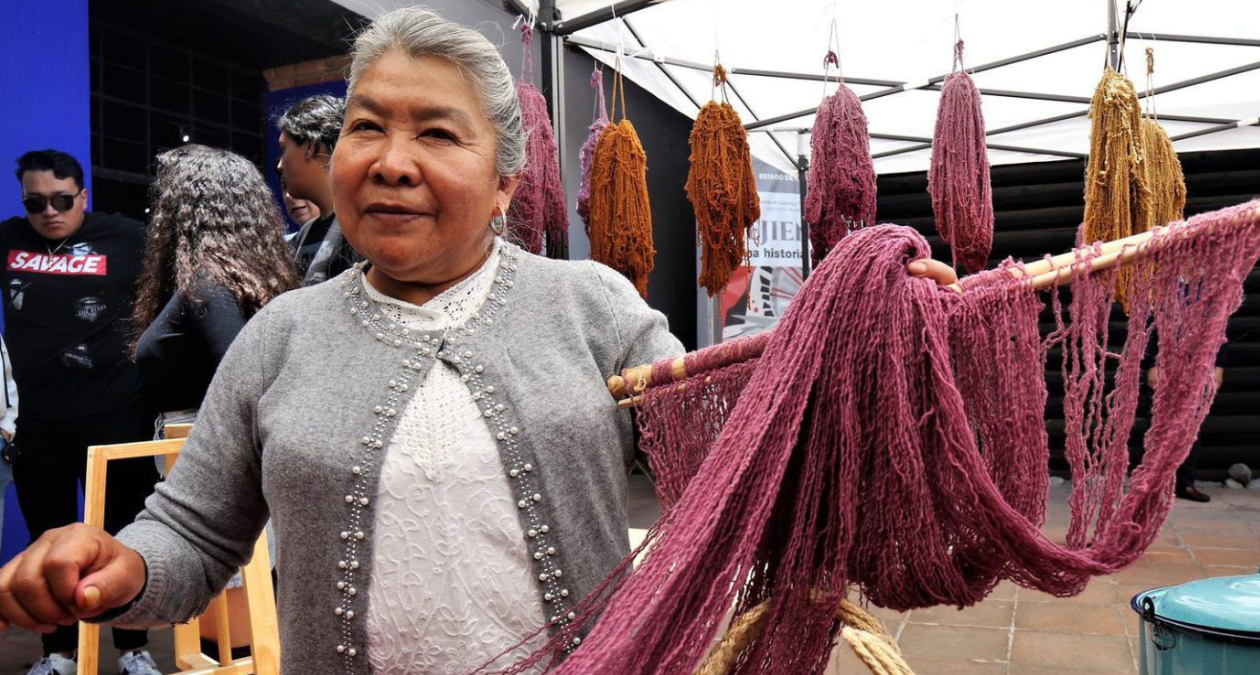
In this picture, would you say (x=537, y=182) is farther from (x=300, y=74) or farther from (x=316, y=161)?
(x=300, y=74)

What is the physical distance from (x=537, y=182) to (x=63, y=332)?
80.9 inches

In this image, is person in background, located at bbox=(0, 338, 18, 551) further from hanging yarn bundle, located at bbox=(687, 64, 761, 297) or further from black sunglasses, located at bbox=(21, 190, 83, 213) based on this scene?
hanging yarn bundle, located at bbox=(687, 64, 761, 297)

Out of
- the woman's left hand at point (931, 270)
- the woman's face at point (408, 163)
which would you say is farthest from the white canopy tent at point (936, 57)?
the woman's left hand at point (931, 270)

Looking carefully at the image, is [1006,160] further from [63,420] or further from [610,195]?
[63,420]

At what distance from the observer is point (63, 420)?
3479mm

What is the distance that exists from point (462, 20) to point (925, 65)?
211cm

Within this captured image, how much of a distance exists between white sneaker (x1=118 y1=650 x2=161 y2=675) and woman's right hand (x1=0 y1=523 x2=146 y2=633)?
2.53 metres

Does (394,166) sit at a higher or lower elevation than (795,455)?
higher

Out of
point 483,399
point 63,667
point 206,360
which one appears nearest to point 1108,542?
point 483,399

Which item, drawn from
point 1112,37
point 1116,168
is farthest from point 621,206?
point 1112,37

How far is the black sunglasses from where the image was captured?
3.42 metres

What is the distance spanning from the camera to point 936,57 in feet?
13.4

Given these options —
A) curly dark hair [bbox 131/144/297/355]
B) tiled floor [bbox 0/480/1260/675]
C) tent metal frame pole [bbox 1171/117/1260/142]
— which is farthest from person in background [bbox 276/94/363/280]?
tent metal frame pole [bbox 1171/117/1260/142]

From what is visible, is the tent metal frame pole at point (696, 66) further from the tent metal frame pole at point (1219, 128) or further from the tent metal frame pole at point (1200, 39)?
the tent metal frame pole at point (1219, 128)
